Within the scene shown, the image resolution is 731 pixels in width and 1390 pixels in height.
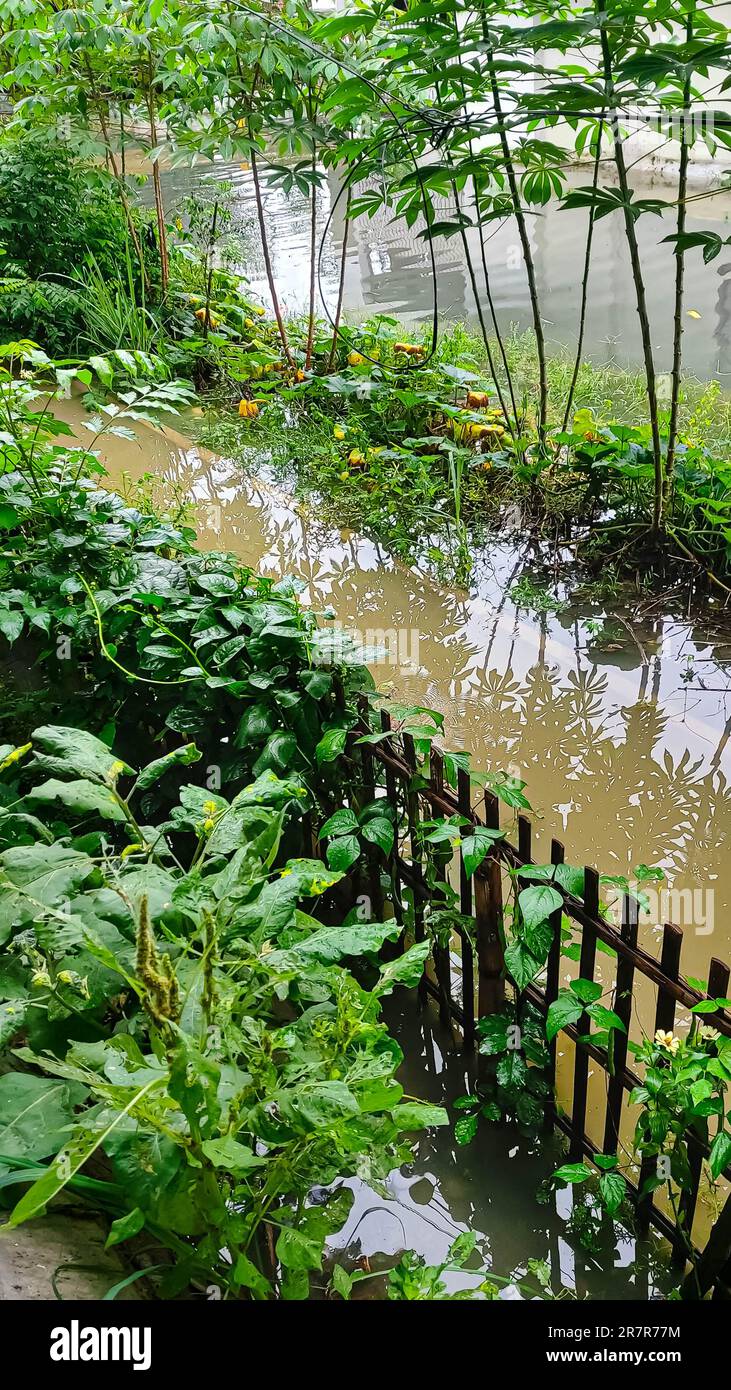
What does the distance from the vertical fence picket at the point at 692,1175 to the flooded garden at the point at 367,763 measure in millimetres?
19

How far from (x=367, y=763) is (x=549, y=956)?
690 millimetres

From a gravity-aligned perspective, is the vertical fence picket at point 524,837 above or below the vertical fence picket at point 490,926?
above

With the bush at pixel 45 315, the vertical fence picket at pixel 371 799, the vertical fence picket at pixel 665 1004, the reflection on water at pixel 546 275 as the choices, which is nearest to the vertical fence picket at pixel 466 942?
the vertical fence picket at pixel 371 799

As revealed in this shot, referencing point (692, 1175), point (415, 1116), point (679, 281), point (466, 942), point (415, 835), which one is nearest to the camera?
point (415, 1116)

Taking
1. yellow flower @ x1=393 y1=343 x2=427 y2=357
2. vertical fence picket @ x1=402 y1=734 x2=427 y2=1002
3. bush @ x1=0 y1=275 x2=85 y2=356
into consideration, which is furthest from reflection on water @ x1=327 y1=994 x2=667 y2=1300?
bush @ x1=0 y1=275 x2=85 y2=356

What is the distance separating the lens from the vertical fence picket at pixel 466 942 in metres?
2.05

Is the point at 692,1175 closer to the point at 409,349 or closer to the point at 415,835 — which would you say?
the point at 415,835

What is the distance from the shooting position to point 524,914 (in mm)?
1743

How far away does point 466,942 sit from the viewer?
2098 mm

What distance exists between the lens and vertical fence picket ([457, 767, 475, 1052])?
2.05 meters

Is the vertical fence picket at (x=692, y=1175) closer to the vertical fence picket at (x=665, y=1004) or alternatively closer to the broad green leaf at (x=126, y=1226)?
the vertical fence picket at (x=665, y=1004)

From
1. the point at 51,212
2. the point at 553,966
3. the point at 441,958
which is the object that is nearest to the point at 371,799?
the point at 441,958

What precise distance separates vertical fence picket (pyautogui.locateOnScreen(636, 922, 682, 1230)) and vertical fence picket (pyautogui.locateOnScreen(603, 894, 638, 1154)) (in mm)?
68
